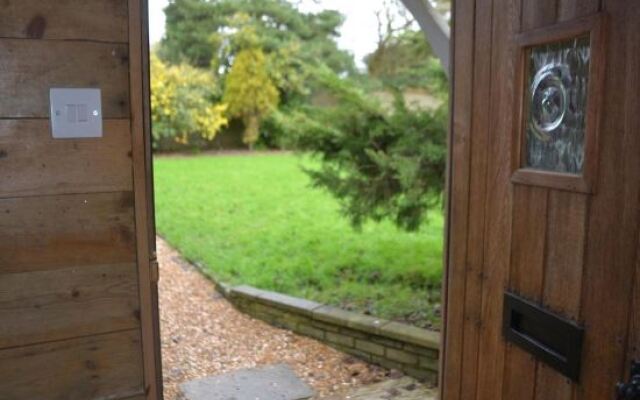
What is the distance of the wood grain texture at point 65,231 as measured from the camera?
4.64 feet

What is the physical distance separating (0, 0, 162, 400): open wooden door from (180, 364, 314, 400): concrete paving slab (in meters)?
1.43

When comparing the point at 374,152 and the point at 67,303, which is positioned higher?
the point at 374,152

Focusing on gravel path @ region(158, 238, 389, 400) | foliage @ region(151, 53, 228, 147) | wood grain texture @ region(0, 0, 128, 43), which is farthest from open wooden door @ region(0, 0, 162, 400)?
foliage @ region(151, 53, 228, 147)

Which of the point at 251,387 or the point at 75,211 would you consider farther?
the point at 251,387

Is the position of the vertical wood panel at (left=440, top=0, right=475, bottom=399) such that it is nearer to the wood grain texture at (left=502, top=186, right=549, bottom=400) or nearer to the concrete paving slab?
the wood grain texture at (left=502, top=186, right=549, bottom=400)

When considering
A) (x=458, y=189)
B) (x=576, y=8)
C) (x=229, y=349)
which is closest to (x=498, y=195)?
(x=458, y=189)

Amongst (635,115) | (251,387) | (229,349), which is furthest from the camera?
(229,349)

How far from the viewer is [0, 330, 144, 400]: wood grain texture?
1.46m

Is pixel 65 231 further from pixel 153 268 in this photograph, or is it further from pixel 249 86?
pixel 249 86

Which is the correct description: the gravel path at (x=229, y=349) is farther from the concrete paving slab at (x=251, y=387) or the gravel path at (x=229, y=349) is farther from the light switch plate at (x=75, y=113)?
the light switch plate at (x=75, y=113)

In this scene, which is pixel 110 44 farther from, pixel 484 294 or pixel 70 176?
pixel 484 294

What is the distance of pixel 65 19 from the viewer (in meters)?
1.41

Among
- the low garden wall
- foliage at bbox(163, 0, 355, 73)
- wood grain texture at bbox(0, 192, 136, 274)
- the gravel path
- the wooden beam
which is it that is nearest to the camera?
wood grain texture at bbox(0, 192, 136, 274)

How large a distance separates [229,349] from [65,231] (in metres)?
2.40
